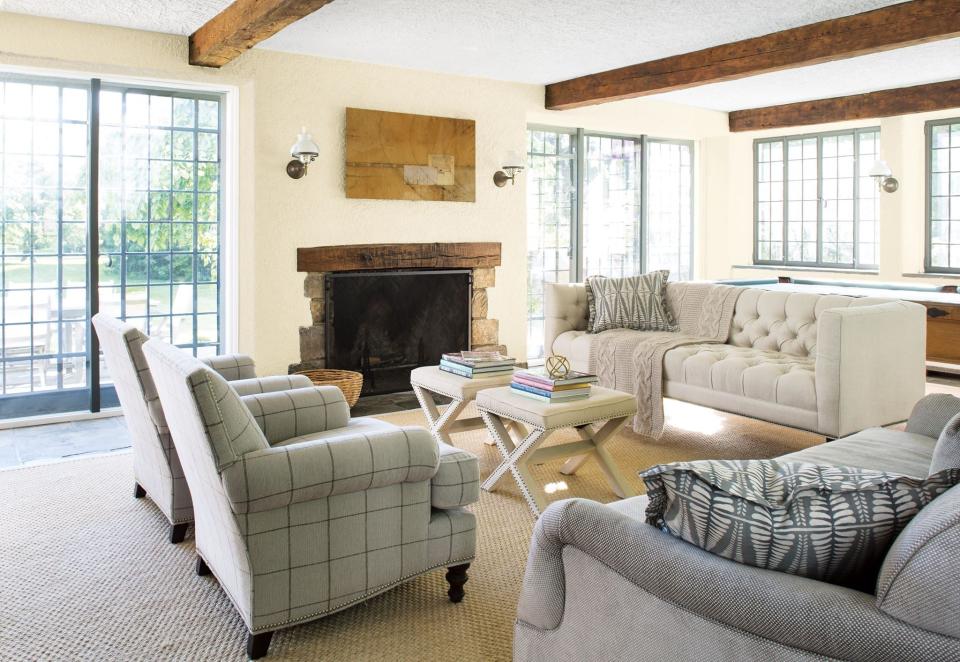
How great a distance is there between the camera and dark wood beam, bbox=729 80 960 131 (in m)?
6.89

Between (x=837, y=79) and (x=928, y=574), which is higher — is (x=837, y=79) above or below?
above

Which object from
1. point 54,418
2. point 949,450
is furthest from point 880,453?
point 54,418

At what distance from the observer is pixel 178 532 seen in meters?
3.13

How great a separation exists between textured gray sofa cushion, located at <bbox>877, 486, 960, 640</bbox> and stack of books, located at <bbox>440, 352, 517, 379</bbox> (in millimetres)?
2826

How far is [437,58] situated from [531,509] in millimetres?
3507

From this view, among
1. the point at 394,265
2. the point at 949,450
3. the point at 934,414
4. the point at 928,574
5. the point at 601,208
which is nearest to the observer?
the point at 928,574

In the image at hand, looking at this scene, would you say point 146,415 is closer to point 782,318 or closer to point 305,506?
point 305,506

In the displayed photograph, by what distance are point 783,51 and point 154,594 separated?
4.55 m

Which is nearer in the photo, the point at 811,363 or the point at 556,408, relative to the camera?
the point at 556,408

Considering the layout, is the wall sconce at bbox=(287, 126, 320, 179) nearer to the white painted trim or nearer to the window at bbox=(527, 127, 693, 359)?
the white painted trim

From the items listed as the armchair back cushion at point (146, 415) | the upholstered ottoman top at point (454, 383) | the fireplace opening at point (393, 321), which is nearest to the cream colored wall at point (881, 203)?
the fireplace opening at point (393, 321)

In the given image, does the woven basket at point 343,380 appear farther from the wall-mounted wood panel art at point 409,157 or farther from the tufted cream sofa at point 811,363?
the tufted cream sofa at point 811,363

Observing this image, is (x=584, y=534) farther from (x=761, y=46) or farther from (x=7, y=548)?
(x=761, y=46)

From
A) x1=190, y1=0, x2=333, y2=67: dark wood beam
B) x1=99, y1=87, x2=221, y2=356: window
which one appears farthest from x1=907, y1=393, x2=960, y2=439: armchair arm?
x1=99, y1=87, x2=221, y2=356: window
